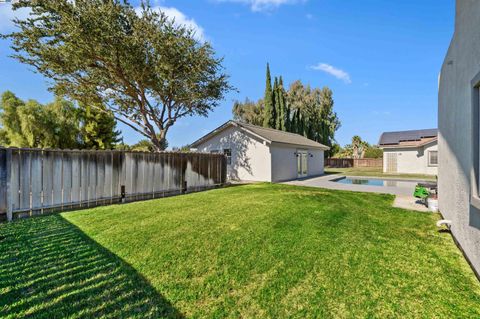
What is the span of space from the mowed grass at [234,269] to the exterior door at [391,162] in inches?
835

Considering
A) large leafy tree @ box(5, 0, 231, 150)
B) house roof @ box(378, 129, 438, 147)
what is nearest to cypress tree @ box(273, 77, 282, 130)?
house roof @ box(378, 129, 438, 147)

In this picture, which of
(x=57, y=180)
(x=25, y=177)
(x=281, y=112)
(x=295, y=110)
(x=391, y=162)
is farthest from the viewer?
(x=295, y=110)

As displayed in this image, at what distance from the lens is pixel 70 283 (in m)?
3.17

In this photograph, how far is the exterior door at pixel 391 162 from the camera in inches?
957

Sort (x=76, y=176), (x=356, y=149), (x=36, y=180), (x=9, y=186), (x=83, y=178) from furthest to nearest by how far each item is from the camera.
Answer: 1. (x=356, y=149)
2. (x=83, y=178)
3. (x=76, y=176)
4. (x=36, y=180)
5. (x=9, y=186)

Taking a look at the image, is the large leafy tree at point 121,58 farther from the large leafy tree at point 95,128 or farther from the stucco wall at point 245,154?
the large leafy tree at point 95,128

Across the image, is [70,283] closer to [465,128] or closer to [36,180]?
[36,180]

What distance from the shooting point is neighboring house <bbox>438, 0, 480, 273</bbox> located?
345cm

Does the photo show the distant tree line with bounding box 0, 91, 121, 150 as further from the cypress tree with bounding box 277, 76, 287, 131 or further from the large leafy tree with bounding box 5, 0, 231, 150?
the cypress tree with bounding box 277, 76, 287, 131

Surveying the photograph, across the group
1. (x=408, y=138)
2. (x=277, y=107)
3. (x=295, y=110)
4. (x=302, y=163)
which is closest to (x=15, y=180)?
(x=302, y=163)

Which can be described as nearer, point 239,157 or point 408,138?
point 239,157

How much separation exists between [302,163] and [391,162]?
36.5ft

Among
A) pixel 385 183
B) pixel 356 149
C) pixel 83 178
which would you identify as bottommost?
pixel 385 183

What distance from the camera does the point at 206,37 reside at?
53.5 ft
